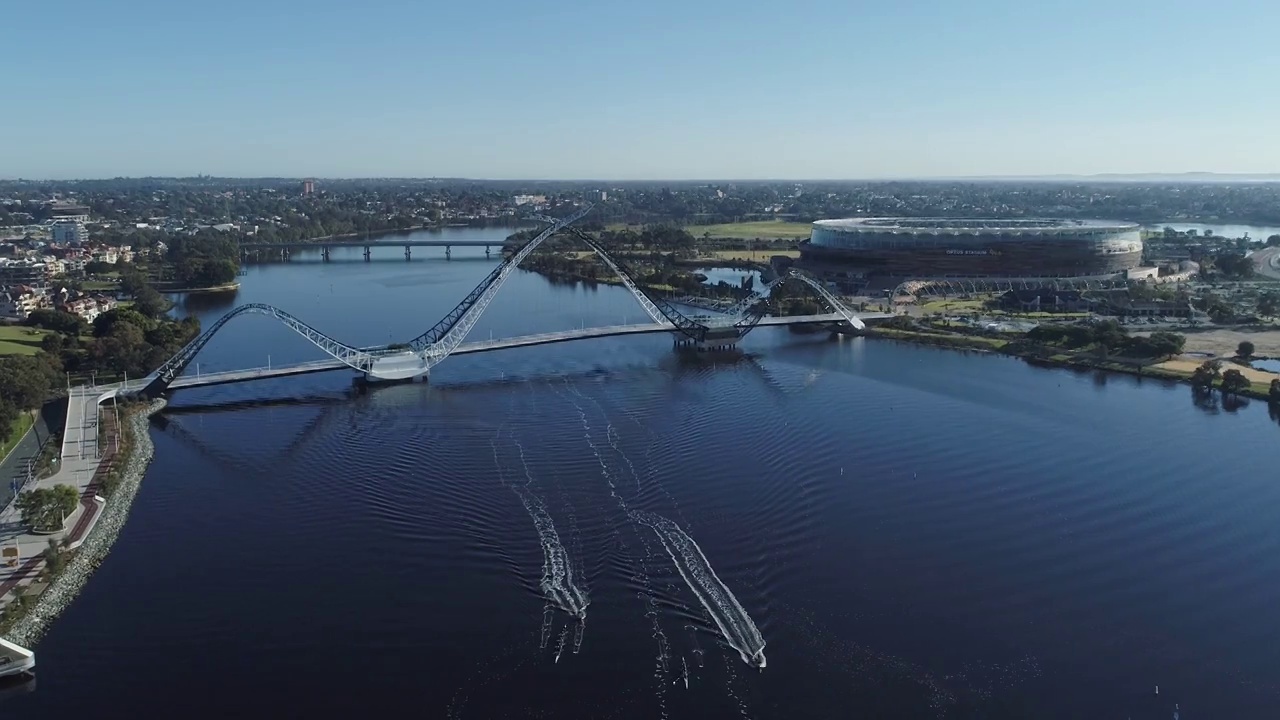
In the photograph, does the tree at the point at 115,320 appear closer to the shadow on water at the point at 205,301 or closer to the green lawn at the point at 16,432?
the green lawn at the point at 16,432

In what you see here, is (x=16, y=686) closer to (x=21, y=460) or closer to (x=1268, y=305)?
(x=21, y=460)

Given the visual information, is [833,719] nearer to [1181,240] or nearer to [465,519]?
[465,519]

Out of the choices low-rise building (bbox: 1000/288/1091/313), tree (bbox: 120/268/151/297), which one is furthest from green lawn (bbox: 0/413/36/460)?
low-rise building (bbox: 1000/288/1091/313)

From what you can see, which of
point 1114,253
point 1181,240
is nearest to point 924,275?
point 1114,253

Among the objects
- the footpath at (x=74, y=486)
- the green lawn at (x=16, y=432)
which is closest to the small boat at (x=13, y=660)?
the footpath at (x=74, y=486)

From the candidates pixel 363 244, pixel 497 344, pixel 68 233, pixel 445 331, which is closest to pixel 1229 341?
pixel 497 344

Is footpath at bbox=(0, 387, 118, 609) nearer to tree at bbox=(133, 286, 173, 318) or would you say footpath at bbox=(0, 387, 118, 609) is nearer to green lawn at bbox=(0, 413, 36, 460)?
green lawn at bbox=(0, 413, 36, 460)
